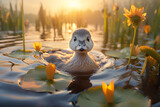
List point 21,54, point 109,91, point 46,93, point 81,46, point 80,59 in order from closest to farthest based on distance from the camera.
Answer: point 109,91
point 46,93
point 81,46
point 80,59
point 21,54

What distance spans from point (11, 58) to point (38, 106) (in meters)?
2.35

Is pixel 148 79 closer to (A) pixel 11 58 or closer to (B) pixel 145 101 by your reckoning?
(B) pixel 145 101

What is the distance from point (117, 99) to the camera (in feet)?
6.06

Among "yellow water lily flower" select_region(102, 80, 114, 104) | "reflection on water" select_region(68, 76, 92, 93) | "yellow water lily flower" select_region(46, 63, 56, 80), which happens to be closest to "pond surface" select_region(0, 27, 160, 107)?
"reflection on water" select_region(68, 76, 92, 93)

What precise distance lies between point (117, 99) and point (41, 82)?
111 cm

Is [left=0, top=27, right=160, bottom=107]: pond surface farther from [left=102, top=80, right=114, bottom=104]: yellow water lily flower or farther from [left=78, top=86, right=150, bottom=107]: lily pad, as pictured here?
[left=102, top=80, right=114, bottom=104]: yellow water lily flower

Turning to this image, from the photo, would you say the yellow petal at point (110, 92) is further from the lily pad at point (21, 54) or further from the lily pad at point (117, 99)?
the lily pad at point (21, 54)

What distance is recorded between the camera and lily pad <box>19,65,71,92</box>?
6.77ft

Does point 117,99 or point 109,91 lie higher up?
point 109,91

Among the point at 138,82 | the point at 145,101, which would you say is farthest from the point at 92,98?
the point at 138,82

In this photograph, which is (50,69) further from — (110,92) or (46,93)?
(110,92)

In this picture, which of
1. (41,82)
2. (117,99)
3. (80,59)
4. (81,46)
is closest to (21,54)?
(80,59)

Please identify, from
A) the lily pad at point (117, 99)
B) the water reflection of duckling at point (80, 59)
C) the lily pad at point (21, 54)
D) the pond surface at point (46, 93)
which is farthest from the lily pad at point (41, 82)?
the lily pad at point (21, 54)

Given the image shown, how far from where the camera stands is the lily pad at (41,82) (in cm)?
206
